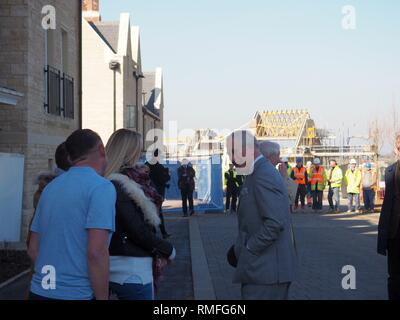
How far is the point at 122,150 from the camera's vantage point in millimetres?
4152

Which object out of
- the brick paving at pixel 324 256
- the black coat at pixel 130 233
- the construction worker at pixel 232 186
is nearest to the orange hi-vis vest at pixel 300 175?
the construction worker at pixel 232 186

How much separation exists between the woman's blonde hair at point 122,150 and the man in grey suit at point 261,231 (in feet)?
2.53

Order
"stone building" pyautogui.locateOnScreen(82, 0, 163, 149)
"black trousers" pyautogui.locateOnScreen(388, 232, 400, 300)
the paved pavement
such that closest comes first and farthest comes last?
"black trousers" pyautogui.locateOnScreen(388, 232, 400, 300) → the paved pavement → "stone building" pyautogui.locateOnScreen(82, 0, 163, 149)

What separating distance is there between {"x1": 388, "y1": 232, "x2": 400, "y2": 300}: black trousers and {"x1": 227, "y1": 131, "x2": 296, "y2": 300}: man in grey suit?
5.64 feet

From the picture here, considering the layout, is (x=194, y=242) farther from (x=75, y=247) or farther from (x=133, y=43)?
(x=133, y=43)

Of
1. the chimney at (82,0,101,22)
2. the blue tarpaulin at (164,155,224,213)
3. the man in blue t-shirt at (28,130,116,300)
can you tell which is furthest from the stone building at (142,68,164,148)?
the man in blue t-shirt at (28,130,116,300)

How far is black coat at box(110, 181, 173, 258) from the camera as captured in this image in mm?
3945

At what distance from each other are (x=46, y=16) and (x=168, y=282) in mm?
7236

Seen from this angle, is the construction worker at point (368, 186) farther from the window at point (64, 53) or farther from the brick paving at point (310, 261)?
the window at point (64, 53)

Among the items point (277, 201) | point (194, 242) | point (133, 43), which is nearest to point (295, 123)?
point (133, 43)

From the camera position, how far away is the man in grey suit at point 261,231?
A: 4.24m

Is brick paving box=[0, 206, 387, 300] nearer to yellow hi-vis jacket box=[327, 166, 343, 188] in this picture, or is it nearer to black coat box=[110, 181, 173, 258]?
yellow hi-vis jacket box=[327, 166, 343, 188]

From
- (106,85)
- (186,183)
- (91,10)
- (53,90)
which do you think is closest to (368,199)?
(186,183)

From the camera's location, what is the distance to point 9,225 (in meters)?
10.7
